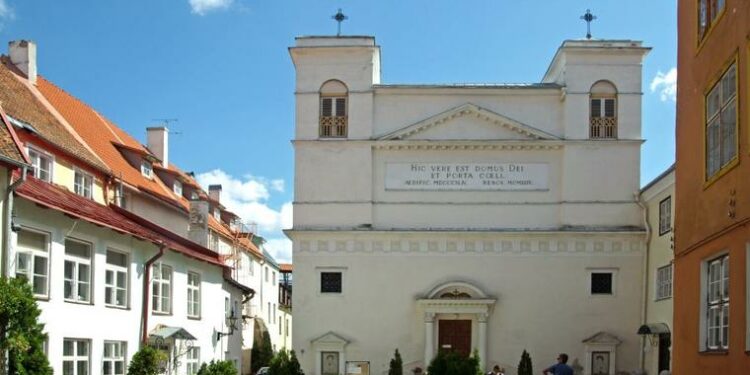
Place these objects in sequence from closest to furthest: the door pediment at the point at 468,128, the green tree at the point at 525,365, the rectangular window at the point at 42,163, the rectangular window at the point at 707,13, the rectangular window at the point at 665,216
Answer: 1. the rectangular window at the point at 707,13
2. the rectangular window at the point at 42,163
3. the rectangular window at the point at 665,216
4. the green tree at the point at 525,365
5. the door pediment at the point at 468,128

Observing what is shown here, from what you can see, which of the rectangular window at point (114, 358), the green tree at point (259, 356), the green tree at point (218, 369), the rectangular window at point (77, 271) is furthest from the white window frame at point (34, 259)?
the green tree at point (259, 356)

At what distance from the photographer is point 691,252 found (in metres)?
15.1

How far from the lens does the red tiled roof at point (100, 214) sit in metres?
19.8

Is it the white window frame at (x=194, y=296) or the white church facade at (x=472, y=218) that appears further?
the white church facade at (x=472, y=218)

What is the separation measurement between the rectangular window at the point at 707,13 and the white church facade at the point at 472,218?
22006 millimetres

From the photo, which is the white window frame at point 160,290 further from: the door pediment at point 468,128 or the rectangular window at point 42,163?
the door pediment at point 468,128

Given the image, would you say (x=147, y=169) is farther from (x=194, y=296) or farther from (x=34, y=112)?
(x=34, y=112)

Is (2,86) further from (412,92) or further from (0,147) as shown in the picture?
(412,92)

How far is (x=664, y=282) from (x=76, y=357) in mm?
20354

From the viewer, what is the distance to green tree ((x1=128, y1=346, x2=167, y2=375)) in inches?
936

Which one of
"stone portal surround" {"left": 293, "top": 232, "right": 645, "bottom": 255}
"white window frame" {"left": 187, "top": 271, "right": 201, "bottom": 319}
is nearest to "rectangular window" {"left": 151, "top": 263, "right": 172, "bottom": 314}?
"white window frame" {"left": 187, "top": 271, "right": 201, "bottom": 319}

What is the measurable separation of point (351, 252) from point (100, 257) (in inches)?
593

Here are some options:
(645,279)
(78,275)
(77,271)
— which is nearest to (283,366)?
(78,275)

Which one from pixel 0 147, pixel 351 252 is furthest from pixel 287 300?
pixel 0 147
